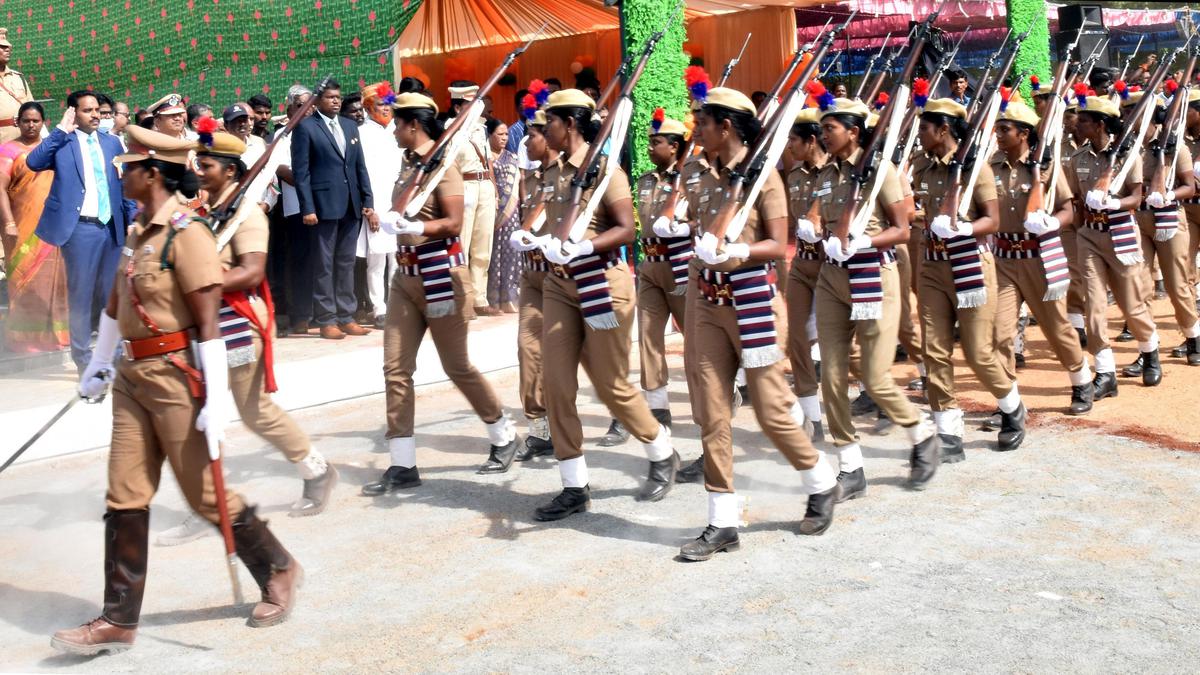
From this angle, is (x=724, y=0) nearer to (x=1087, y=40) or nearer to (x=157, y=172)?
(x=1087, y=40)

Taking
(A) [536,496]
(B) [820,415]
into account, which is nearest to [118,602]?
(A) [536,496]

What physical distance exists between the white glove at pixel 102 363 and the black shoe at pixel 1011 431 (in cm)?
470

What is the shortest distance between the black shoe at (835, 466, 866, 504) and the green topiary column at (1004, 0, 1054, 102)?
10.0 metres

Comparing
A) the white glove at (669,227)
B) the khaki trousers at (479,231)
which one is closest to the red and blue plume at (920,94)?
the white glove at (669,227)

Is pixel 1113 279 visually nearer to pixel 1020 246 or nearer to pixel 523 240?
pixel 1020 246

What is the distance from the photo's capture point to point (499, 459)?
24.8 feet

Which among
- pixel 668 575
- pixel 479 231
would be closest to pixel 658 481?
pixel 668 575

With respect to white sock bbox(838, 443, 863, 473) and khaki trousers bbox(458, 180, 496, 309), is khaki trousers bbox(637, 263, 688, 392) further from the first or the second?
khaki trousers bbox(458, 180, 496, 309)

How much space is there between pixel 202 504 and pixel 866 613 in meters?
2.51

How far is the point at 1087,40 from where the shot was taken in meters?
13.1

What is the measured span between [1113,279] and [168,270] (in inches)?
265

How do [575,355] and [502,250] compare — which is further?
[502,250]

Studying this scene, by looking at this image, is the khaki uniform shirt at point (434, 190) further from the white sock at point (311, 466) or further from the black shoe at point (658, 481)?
the black shoe at point (658, 481)

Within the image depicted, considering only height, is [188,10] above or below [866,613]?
above
